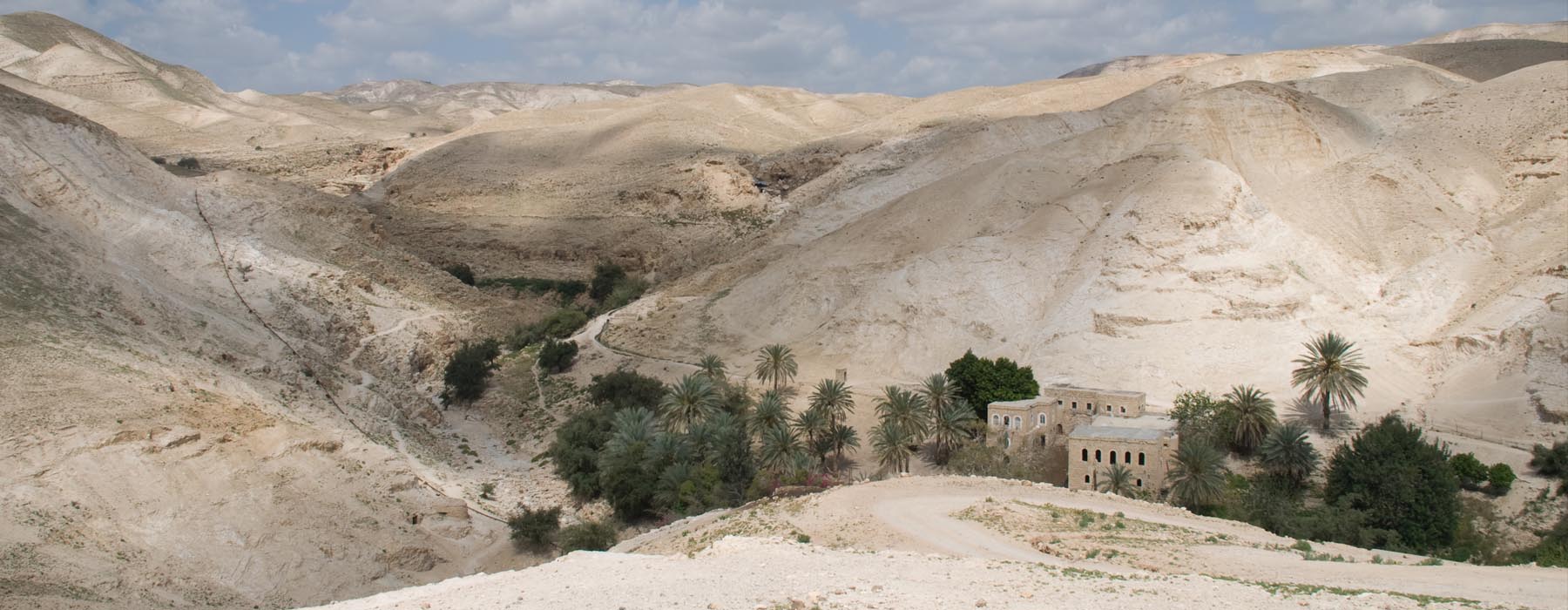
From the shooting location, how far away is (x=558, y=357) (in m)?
41.3

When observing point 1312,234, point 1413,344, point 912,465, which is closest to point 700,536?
point 912,465

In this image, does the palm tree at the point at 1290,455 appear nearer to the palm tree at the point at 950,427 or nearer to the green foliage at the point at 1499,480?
the green foliage at the point at 1499,480

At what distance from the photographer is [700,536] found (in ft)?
60.3

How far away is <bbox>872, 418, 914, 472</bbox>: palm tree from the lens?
30.1 metres

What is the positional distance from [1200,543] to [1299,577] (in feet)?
8.88

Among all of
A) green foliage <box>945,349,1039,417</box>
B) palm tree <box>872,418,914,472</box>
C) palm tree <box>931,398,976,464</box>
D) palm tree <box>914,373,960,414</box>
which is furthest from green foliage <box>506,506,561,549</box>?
green foliage <box>945,349,1039,417</box>

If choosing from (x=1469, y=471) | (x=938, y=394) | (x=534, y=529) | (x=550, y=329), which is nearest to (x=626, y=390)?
(x=938, y=394)

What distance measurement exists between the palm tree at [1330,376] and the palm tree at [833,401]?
1184cm

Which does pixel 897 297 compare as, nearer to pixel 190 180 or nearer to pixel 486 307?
pixel 486 307

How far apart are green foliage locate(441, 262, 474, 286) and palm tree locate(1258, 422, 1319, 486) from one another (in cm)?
3513

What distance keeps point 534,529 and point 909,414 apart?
10.4 meters

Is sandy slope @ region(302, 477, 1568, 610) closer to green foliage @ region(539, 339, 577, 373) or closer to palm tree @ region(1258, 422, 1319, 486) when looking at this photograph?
palm tree @ region(1258, 422, 1319, 486)

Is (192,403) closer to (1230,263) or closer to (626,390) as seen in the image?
(626,390)

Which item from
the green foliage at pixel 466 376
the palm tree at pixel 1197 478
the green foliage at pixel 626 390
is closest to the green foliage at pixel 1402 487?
the palm tree at pixel 1197 478
